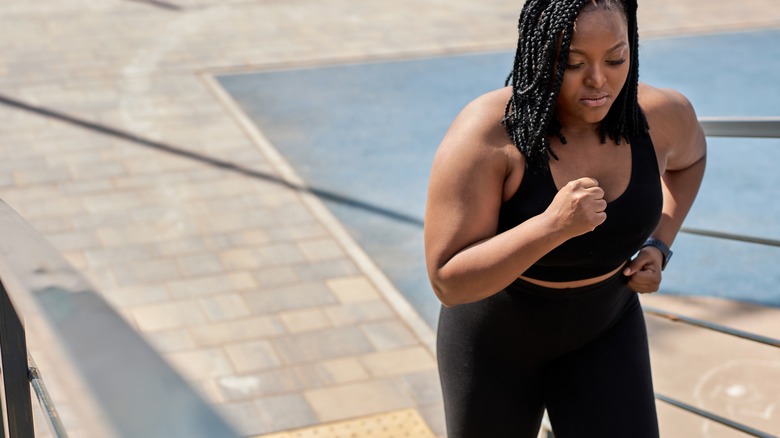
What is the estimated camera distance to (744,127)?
9.35 ft

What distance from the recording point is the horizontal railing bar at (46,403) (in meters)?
1.52

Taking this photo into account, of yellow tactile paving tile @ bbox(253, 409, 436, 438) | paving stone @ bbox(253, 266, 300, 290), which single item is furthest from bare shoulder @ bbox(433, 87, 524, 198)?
paving stone @ bbox(253, 266, 300, 290)

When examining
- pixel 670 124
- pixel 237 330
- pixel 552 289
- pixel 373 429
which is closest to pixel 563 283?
pixel 552 289

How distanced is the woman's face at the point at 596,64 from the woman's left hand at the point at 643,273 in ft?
1.52

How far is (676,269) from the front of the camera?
5.84 metres

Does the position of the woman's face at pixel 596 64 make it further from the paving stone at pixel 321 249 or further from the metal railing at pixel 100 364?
the paving stone at pixel 321 249

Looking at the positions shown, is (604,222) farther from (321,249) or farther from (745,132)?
(321,249)

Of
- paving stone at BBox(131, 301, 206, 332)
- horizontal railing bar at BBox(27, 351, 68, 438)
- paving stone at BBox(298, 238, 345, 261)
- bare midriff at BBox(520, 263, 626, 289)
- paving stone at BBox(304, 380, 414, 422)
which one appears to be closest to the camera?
horizontal railing bar at BBox(27, 351, 68, 438)

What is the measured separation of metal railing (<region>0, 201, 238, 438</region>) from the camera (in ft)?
3.31

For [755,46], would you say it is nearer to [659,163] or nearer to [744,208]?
[744,208]

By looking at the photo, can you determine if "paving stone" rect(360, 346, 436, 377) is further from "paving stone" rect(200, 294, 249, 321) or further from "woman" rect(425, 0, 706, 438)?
"woman" rect(425, 0, 706, 438)

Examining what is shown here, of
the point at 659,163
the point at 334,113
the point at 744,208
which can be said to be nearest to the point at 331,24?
the point at 334,113

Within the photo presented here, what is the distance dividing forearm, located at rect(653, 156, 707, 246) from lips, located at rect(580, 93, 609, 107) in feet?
2.03

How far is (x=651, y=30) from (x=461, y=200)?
9.24 metres
